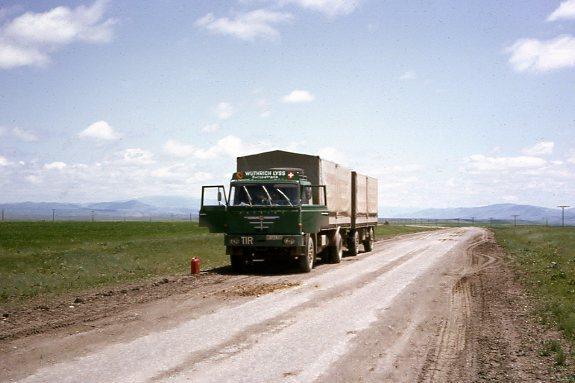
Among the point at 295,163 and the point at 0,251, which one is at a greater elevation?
the point at 295,163

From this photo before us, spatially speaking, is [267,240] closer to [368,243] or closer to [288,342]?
[288,342]

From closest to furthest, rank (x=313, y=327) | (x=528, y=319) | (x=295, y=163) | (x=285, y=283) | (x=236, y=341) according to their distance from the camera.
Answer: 1. (x=236, y=341)
2. (x=313, y=327)
3. (x=528, y=319)
4. (x=285, y=283)
5. (x=295, y=163)

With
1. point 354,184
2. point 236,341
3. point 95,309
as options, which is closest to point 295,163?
point 354,184

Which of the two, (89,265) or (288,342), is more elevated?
(89,265)

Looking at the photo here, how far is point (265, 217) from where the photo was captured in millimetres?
19625

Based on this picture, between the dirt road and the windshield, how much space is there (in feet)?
16.3

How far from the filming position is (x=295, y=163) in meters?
22.7

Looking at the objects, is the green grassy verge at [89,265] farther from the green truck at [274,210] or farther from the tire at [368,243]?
the tire at [368,243]

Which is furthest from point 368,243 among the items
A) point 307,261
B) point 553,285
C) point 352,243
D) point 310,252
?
point 553,285

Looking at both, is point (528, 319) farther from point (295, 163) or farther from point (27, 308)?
point (295, 163)

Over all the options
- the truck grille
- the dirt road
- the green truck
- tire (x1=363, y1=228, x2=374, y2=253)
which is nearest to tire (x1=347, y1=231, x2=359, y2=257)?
tire (x1=363, y1=228, x2=374, y2=253)

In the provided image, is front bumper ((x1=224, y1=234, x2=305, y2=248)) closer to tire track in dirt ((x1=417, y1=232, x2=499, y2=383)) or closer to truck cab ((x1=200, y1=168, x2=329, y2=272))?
truck cab ((x1=200, y1=168, x2=329, y2=272))

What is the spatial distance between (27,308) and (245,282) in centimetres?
628

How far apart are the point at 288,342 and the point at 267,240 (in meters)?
10.5
